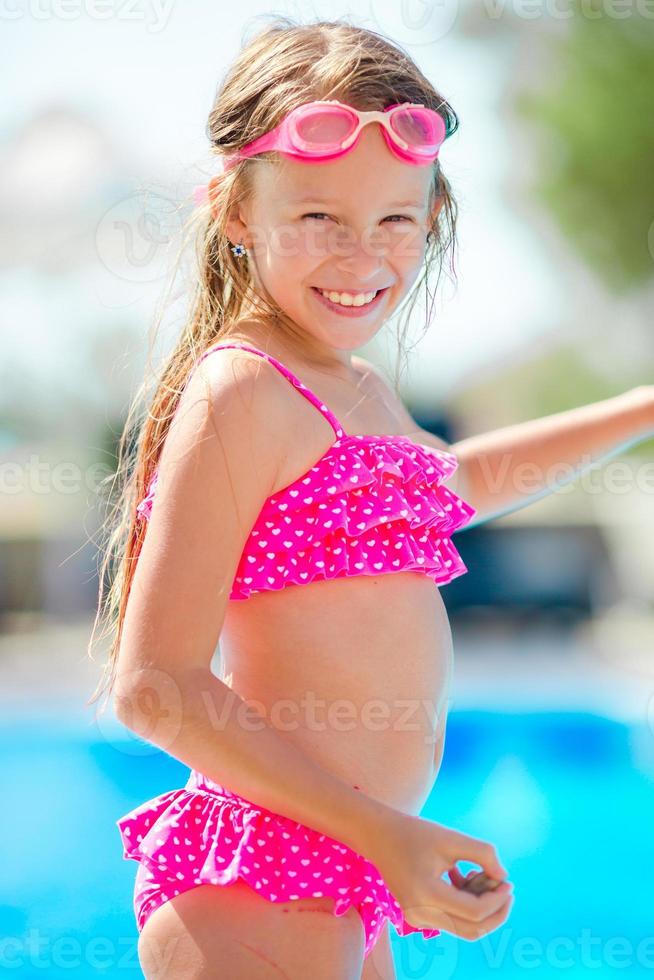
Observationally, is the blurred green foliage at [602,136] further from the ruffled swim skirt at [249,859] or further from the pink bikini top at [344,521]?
the ruffled swim skirt at [249,859]

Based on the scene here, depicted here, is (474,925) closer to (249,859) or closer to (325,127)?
(249,859)

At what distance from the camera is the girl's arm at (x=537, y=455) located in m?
2.08

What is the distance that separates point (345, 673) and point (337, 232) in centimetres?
62

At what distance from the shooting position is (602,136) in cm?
1975

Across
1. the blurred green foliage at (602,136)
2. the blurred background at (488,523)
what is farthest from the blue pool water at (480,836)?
the blurred green foliage at (602,136)

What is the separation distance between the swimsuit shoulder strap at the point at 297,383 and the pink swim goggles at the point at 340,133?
0.96 feet

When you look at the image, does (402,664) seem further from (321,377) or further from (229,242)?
(229,242)

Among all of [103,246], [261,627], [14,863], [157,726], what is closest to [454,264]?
[103,246]

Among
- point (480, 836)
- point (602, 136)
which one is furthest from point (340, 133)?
point (602, 136)

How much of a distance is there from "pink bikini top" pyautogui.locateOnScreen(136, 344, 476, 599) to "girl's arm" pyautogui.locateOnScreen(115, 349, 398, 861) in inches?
2.7

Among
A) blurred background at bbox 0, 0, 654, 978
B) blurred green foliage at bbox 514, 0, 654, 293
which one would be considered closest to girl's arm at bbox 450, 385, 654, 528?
blurred background at bbox 0, 0, 654, 978

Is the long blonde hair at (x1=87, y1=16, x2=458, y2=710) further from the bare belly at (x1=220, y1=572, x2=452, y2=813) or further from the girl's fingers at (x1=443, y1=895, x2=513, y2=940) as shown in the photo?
the girl's fingers at (x1=443, y1=895, x2=513, y2=940)

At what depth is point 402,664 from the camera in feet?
5.41

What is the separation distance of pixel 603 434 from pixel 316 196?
74 cm
